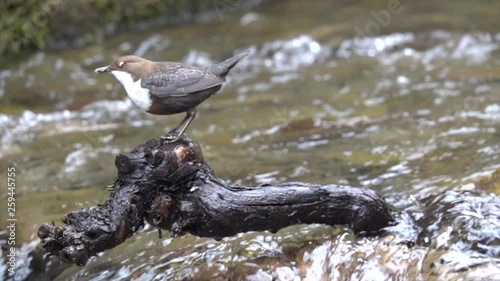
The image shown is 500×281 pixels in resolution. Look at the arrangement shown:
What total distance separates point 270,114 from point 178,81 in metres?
3.74

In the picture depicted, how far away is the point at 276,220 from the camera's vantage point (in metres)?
3.57

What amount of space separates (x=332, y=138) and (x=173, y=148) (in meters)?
2.92

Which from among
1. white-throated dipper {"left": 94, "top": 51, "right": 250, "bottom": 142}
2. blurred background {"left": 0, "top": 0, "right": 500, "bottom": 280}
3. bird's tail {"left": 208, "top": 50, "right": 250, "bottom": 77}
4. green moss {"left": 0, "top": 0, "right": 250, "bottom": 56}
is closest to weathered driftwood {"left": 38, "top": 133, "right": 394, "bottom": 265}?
white-throated dipper {"left": 94, "top": 51, "right": 250, "bottom": 142}

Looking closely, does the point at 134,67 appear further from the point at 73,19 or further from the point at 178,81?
the point at 73,19

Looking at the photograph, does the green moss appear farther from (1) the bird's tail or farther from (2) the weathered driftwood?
(2) the weathered driftwood

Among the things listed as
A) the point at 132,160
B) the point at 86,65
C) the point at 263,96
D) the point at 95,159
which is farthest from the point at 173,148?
the point at 86,65

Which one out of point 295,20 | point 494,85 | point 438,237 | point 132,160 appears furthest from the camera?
point 295,20

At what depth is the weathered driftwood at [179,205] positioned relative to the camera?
327 cm

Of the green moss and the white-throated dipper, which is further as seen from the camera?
the green moss

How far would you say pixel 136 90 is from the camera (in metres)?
3.44

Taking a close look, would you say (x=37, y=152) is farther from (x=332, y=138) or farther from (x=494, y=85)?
(x=494, y=85)

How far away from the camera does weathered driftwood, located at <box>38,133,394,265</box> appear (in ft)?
10.7

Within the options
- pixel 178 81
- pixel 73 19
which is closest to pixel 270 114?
pixel 178 81

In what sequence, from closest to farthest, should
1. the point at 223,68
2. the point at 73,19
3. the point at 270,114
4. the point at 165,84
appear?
1. the point at 165,84
2. the point at 223,68
3. the point at 270,114
4. the point at 73,19
